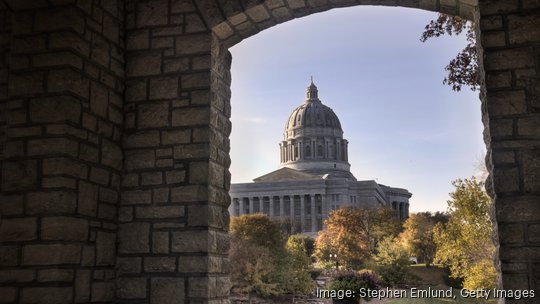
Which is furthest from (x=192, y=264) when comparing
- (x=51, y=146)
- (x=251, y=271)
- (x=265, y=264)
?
(x=265, y=264)

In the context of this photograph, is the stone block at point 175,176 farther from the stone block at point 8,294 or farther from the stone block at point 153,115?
the stone block at point 8,294

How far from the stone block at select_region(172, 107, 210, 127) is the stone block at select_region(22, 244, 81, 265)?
182 centimetres

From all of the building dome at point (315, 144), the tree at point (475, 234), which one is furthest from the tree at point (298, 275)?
the building dome at point (315, 144)

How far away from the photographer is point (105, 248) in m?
5.88

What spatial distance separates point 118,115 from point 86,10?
1.21 meters

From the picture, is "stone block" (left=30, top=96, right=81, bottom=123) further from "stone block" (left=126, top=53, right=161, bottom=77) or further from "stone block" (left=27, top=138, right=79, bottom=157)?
"stone block" (left=126, top=53, right=161, bottom=77)

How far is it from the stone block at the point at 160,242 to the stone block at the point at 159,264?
88mm

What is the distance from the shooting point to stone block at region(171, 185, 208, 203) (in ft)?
19.5

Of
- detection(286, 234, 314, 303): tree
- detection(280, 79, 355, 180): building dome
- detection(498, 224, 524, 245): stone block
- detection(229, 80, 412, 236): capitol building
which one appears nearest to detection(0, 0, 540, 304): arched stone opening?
detection(498, 224, 524, 245): stone block

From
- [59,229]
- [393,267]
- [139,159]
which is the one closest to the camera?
[59,229]

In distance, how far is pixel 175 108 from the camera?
6.25 m

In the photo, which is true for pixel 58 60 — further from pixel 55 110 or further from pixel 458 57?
pixel 458 57

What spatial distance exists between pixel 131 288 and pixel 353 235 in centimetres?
4708

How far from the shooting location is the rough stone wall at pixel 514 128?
501 cm
